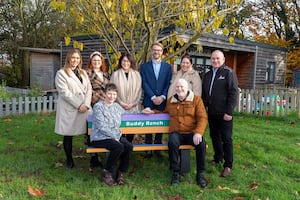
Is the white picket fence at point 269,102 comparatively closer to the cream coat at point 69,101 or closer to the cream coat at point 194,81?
the cream coat at point 194,81

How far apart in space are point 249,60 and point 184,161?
16680mm

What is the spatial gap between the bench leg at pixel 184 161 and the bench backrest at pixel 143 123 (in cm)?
48

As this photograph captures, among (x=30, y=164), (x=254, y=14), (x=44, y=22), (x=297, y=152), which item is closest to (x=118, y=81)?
(x=30, y=164)

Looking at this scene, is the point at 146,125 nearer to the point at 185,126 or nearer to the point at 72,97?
the point at 185,126

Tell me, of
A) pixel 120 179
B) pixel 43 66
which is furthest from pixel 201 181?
pixel 43 66

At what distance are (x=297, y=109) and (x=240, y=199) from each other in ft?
27.2

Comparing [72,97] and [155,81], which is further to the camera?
[155,81]

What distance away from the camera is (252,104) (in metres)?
12.0

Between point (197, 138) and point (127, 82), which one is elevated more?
point (127, 82)

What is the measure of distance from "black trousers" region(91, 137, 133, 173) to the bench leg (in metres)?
0.80

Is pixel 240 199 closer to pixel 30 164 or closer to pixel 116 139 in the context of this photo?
pixel 116 139

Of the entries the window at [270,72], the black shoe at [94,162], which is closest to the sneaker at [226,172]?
the black shoe at [94,162]

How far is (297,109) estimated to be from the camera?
11.1 m

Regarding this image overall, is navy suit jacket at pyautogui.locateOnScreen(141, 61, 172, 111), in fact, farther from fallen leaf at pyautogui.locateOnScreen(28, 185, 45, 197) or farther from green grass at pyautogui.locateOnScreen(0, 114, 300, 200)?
fallen leaf at pyautogui.locateOnScreen(28, 185, 45, 197)
